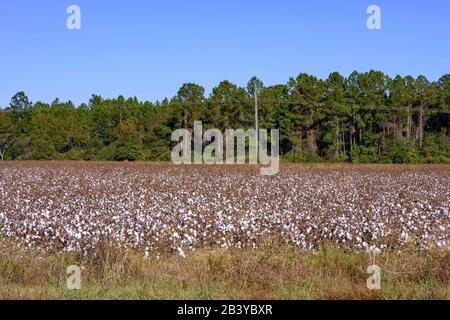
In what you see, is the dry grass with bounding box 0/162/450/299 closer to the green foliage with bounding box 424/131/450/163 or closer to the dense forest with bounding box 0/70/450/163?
the green foliage with bounding box 424/131/450/163

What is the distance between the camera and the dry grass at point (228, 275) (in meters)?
6.73

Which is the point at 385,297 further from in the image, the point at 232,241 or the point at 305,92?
the point at 305,92

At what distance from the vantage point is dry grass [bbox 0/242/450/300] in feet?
22.1

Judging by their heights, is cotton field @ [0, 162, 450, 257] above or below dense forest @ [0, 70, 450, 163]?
below

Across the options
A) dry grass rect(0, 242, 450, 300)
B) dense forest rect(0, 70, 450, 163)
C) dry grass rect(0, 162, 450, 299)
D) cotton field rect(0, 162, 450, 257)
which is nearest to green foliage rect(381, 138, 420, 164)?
dense forest rect(0, 70, 450, 163)

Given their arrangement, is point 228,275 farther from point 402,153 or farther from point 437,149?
point 437,149

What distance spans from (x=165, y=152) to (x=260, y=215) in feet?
158

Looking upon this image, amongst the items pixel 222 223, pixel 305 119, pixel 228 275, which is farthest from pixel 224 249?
pixel 305 119

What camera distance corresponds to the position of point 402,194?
1670 cm

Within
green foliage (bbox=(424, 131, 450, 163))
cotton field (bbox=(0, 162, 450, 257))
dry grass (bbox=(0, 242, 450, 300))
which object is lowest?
dry grass (bbox=(0, 242, 450, 300))

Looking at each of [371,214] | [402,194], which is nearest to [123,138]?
[402,194]

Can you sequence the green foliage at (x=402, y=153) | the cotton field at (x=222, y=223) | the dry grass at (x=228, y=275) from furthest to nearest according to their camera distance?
the green foliage at (x=402, y=153) → the cotton field at (x=222, y=223) → the dry grass at (x=228, y=275)

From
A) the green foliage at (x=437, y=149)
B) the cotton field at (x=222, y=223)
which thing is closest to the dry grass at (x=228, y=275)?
the cotton field at (x=222, y=223)

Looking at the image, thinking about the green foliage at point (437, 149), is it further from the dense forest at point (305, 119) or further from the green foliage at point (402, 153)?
the dense forest at point (305, 119)
